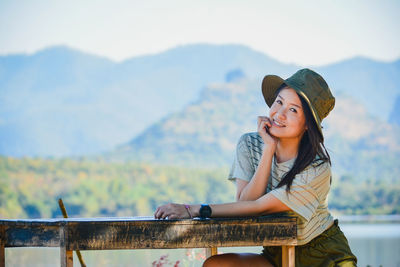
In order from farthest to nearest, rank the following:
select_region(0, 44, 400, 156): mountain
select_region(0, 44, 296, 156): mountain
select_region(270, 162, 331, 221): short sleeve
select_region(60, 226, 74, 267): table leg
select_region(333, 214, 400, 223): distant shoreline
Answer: select_region(0, 44, 400, 156): mountain, select_region(0, 44, 296, 156): mountain, select_region(333, 214, 400, 223): distant shoreline, select_region(270, 162, 331, 221): short sleeve, select_region(60, 226, 74, 267): table leg

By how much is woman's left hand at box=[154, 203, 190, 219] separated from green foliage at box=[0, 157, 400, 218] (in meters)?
33.3

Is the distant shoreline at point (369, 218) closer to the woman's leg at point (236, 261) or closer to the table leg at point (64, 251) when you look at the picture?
the woman's leg at point (236, 261)

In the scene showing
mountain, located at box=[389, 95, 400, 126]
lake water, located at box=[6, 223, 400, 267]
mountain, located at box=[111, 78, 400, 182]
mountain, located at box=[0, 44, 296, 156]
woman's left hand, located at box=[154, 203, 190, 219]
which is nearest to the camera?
woman's left hand, located at box=[154, 203, 190, 219]

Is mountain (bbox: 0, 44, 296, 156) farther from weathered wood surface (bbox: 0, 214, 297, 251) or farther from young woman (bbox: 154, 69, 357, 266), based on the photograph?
weathered wood surface (bbox: 0, 214, 297, 251)

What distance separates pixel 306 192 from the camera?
231 cm

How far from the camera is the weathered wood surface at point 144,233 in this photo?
6.56 feet

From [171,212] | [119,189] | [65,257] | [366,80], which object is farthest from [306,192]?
[366,80]

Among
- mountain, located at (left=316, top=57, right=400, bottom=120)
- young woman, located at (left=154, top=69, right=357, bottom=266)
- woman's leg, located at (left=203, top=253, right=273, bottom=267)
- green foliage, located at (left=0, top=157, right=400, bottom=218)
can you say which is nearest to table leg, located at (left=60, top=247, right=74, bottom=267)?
young woman, located at (left=154, top=69, right=357, bottom=266)

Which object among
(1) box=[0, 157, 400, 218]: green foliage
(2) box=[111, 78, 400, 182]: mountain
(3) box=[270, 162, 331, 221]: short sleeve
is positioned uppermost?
(2) box=[111, 78, 400, 182]: mountain

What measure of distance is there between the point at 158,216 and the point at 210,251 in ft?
2.21

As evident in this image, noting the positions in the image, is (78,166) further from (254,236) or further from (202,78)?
(254,236)

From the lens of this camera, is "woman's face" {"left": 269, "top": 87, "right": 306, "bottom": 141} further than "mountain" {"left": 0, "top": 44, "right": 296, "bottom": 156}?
No

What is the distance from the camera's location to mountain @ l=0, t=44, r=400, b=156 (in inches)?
2158

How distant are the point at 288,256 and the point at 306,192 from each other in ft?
0.85
